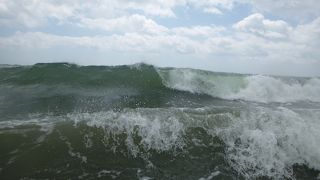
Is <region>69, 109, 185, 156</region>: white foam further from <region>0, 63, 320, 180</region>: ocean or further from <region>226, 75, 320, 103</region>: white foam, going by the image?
<region>226, 75, 320, 103</region>: white foam

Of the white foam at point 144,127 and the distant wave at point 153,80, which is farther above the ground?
the distant wave at point 153,80

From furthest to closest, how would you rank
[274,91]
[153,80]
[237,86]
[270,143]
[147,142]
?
[274,91] → [237,86] → [153,80] → [270,143] → [147,142]

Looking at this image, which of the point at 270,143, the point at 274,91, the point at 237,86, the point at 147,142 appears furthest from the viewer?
the point at 274,91

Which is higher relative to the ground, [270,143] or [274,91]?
[274,91]

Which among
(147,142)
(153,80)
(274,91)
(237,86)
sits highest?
(153,80)

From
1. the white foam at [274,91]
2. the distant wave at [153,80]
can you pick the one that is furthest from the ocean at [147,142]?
the white foam at [274,91]

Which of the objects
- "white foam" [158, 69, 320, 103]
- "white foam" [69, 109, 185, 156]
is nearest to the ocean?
"white foam" [69, 109, 185, 156]

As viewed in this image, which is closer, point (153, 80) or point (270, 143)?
point (270, 143)

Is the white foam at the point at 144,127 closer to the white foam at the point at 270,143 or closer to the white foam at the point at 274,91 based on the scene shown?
the white foam at the point at 270,143

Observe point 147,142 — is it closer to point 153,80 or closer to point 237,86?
point 153,80

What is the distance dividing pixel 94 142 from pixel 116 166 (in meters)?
1.18

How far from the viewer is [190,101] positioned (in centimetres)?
1448

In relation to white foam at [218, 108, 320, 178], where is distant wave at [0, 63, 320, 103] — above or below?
above

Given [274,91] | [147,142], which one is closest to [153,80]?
[274,91]
